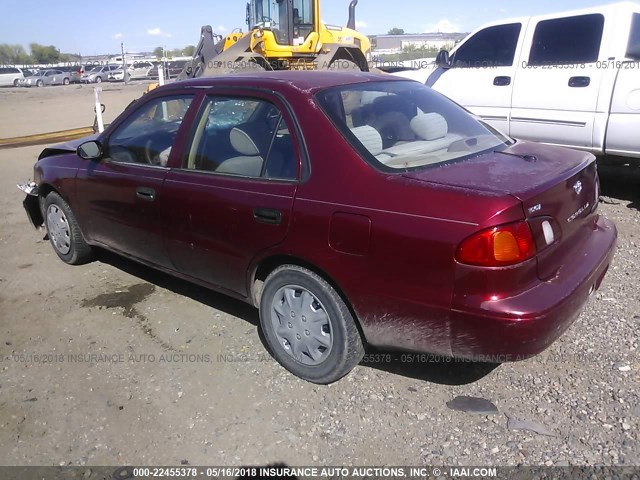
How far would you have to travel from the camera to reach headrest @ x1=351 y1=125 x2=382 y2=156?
114 inches

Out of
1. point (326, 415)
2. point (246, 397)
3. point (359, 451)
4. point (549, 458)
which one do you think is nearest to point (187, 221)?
point (246, 397)

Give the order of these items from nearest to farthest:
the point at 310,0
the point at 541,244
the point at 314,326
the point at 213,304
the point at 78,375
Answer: the point at 541,244 < the point at 314,326 < the point at 78,375 < the point at 213,304 < the point at 310,0

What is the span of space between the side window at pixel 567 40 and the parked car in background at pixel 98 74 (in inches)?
1891

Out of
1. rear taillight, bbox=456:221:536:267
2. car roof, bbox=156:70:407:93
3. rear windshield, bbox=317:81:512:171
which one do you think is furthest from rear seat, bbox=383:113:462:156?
rear taillight, bbox=456:221:536:267

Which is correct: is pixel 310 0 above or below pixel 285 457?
above

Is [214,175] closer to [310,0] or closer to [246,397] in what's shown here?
[246,397]

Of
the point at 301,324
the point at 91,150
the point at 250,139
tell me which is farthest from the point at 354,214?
the point at 91,150

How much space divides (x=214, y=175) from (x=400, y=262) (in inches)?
54.6

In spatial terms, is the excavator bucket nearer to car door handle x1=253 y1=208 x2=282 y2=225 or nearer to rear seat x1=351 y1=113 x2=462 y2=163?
rear seat x1=351 y1=113 x2=462 y2=163

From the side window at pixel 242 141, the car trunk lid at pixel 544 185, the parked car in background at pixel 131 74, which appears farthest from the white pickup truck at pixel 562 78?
the parked car in background at pixel 131 74

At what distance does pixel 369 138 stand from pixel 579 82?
410cm

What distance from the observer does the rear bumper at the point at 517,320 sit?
2.35 metres

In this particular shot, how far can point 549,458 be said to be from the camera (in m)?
2.48

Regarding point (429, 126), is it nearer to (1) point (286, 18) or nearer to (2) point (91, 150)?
(2) point (91, 150)
